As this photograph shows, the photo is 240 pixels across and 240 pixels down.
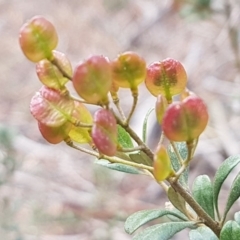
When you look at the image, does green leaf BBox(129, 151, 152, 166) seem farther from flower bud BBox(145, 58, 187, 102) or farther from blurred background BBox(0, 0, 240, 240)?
blurred background BBox(0, 0, 240, 240)

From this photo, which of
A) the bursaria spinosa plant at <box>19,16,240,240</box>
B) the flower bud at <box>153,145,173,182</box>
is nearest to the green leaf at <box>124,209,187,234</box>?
the bursaria spinosa plant at <box>19,16,240,240</box>

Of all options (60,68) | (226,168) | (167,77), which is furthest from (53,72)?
(226,168)

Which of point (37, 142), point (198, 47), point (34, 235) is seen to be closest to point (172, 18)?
point (198, 47)

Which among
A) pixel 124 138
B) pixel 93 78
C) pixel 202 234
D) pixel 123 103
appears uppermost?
pixel 93 78

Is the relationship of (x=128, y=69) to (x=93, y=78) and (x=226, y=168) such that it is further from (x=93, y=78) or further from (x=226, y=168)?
(x=226, y=168)

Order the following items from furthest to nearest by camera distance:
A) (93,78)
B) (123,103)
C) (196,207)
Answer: (123,103)
(196,207)
(93,78)
